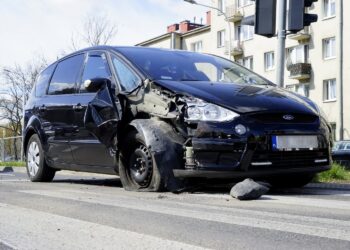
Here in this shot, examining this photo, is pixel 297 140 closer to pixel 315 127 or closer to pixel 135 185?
pixel 315 127

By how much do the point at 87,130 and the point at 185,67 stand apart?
143cm

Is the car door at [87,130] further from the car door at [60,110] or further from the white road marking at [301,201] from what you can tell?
the white road marking at [301,201]

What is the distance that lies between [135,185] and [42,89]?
3.20m

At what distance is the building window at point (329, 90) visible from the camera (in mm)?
40000

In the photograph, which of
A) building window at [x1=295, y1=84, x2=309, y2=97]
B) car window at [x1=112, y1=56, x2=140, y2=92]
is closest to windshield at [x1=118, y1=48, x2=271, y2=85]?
car window at [x1=112, y1=56, x2=140, y2=92]

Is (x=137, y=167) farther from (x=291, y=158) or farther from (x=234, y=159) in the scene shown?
(x=291, y=158)

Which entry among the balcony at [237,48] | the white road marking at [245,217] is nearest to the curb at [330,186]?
the white road marking at [245,217]

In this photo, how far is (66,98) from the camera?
309 inches

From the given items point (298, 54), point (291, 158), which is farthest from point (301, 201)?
point (298, 54)

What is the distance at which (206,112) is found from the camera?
5832mm

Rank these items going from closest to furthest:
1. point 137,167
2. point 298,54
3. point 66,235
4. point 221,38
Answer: point 66,235
point 137,167
point 298,54
point 221,38

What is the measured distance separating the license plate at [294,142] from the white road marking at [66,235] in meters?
2.26

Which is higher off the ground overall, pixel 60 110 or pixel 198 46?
Answer: pixel 198 46

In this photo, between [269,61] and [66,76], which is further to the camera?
[269,61]
